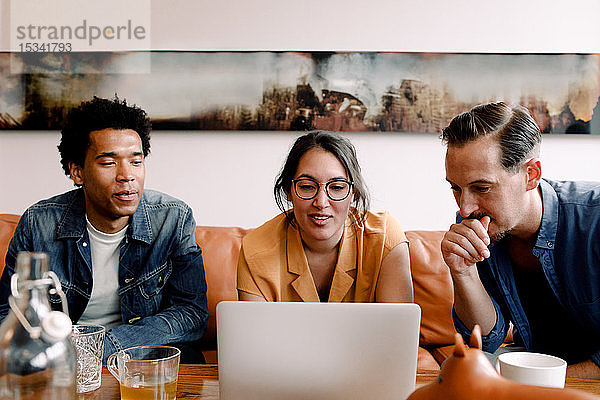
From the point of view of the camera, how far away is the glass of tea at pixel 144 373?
1004 mm

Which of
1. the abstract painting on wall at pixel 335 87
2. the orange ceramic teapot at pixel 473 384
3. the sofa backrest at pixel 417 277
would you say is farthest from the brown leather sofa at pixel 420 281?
the orange ceramic teapot at pixel 473 384

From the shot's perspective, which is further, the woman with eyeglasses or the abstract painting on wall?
the abstract painting on wall

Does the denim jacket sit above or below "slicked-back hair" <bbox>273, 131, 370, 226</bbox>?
below

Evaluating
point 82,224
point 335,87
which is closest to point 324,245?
point 82,224

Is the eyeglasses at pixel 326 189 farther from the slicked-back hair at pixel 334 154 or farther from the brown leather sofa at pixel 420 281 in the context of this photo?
the brown leather sofa at pixel 420 281

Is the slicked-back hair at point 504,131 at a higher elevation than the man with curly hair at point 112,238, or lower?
higher

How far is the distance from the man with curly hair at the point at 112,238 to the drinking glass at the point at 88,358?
654mm

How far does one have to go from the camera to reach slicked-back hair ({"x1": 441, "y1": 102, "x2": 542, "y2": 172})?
148cm

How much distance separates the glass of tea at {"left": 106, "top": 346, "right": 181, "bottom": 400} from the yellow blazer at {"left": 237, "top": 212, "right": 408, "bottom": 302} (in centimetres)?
64

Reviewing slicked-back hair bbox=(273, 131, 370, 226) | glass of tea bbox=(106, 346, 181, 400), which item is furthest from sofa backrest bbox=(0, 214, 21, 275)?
glass of tea bbox=(106, 346, 181, 400)

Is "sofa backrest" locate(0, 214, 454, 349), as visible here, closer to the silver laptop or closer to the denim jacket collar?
the denim jacket collar

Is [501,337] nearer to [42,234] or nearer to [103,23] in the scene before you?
[42,234]

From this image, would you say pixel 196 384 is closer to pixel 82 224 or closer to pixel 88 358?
pixel 88 358

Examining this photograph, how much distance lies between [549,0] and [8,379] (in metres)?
2.82
